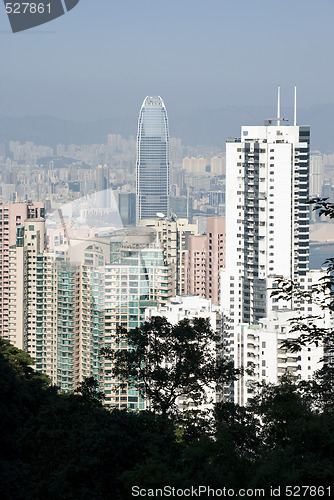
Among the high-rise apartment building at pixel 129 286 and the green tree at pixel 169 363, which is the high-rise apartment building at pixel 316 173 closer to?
the high-rise apartment building at pixel 129 286

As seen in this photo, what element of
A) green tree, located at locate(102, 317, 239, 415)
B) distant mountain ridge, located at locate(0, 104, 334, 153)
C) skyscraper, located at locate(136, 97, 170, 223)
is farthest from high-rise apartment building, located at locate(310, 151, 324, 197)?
Result: green tree, located at locate(102, 317, 239, 415)

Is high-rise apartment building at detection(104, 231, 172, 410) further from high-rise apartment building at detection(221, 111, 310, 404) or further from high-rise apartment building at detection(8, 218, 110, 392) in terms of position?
high-rise apartment building at detection(221, 111, 310, 404)

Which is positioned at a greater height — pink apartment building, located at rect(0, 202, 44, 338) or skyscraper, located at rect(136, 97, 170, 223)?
skyscraper, located at rect(136, 97, 170, 223)

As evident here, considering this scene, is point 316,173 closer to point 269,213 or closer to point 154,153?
point 269,213

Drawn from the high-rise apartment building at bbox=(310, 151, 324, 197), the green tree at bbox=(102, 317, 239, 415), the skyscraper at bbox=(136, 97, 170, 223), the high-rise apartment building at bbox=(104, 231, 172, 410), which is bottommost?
the green tree at bbox=(102, 317, 239, 415)

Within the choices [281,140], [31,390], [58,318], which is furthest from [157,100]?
[31,390]

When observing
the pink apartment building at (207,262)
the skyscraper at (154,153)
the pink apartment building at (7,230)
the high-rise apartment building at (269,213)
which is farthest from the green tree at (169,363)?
the skyscraper at (154,153)
